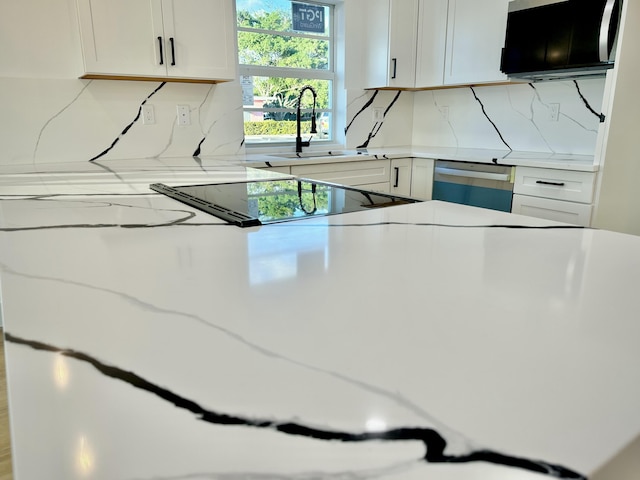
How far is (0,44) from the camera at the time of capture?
85.8 inches

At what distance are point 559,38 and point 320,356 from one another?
259 centimetres

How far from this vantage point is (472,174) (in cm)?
275

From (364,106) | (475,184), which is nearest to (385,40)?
(364,106)

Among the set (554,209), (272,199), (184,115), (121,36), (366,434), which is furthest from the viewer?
(184,115)

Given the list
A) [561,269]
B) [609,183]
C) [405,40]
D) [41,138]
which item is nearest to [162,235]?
[561,269]

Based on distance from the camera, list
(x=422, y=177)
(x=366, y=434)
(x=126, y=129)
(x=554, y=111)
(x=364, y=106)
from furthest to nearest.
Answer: (x=364, y=106)
(x=422, y=177)
(x=554, y=111)
(x=126, y=129)
(x=366, y=434)

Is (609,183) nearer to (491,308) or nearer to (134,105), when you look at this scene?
(491,308)

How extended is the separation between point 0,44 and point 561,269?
2.61 metres

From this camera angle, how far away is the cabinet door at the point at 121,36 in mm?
2146

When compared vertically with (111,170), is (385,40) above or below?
above

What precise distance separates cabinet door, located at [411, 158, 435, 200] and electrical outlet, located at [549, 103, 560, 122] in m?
0.78

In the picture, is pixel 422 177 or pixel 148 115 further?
pixel 422 177

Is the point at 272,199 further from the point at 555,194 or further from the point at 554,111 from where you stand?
the point at 554,111

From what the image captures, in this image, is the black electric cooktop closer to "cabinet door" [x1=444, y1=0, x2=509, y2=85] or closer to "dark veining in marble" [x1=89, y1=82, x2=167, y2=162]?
"dark veining in marble" [x1=89, y1=82, x2=167, y2=162]
